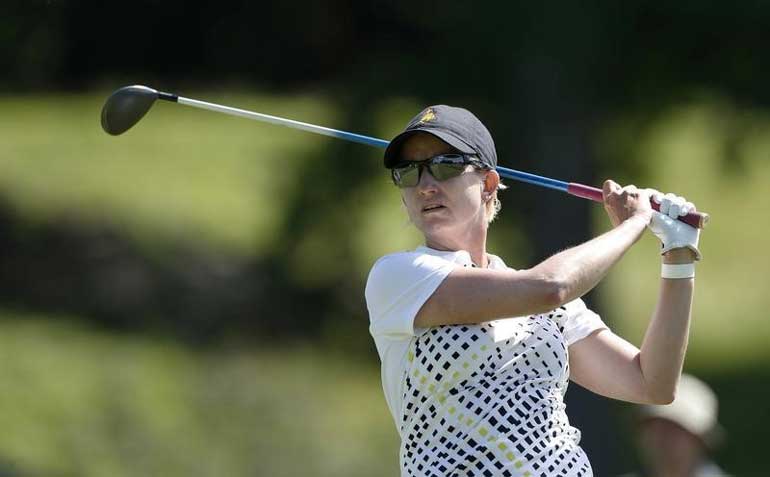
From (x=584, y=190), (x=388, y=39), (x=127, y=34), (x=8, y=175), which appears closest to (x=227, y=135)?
(x=8, y=175)

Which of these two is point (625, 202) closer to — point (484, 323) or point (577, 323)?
point (577, 323)

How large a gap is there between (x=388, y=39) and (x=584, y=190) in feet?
14.8

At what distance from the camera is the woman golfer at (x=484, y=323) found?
2.73 m

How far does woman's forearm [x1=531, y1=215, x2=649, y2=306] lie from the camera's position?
2.76 m

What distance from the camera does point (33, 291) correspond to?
10.6m

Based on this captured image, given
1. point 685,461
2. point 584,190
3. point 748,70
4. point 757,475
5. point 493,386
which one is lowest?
point 757,475

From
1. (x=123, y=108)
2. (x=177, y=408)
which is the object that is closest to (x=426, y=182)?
(x=123, y=108)

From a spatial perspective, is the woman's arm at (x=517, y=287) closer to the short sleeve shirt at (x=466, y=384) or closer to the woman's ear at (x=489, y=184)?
the short sleeve shirt at (x=466, y=384)

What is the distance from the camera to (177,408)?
29.2 feet

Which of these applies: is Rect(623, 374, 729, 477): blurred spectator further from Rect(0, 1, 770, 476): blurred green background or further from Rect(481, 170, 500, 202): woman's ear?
Rect(0, 1, 770, 476): blurred green background

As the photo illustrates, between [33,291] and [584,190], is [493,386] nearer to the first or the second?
[584,190]

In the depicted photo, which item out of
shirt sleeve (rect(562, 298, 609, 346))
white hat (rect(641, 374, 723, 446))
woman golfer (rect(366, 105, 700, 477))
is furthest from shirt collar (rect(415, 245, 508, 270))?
white hat (rect(641, 374, 723, 446))

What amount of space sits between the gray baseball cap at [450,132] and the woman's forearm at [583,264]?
28 centimetres

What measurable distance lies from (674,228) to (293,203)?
558 cm
